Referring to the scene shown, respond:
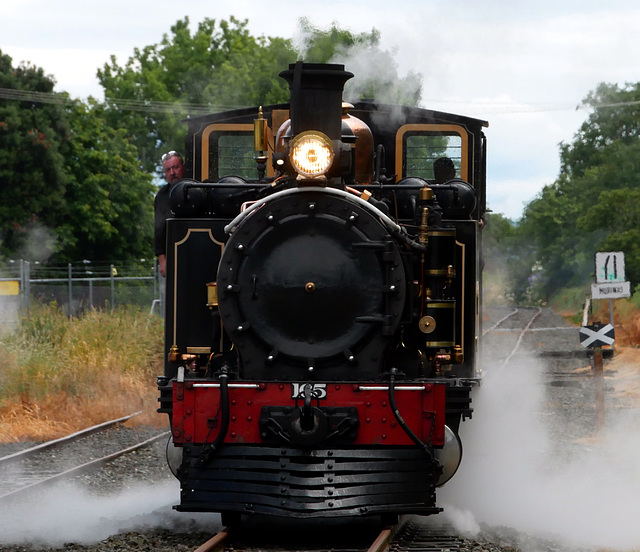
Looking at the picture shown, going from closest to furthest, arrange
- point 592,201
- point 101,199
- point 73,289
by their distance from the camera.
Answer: point 73,289
point 101,199
point 592,201

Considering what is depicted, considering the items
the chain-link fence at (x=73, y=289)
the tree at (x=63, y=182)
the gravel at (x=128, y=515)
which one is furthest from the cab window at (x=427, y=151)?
the tree at (x=63, y=182)

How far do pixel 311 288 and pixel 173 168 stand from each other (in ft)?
7.54

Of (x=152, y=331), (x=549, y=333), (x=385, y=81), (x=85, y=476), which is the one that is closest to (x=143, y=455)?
(x=85, y=476)

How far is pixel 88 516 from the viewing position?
7152mm

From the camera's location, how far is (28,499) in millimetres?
7891

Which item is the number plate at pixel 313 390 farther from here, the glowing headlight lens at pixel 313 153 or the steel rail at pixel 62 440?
the steel rail at pixel 62 440

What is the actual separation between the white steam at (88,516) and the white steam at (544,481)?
1.82 m

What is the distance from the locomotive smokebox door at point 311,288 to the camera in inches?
249

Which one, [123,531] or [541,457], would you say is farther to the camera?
[541,457]

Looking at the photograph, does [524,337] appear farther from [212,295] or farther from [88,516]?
[212,295]

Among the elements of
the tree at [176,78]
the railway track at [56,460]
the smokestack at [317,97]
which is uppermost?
the tree at [176,78]

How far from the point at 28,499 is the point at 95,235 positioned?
2259 cm

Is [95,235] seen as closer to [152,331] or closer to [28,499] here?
[152,331]

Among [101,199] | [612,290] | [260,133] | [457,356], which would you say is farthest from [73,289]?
[457,356]
